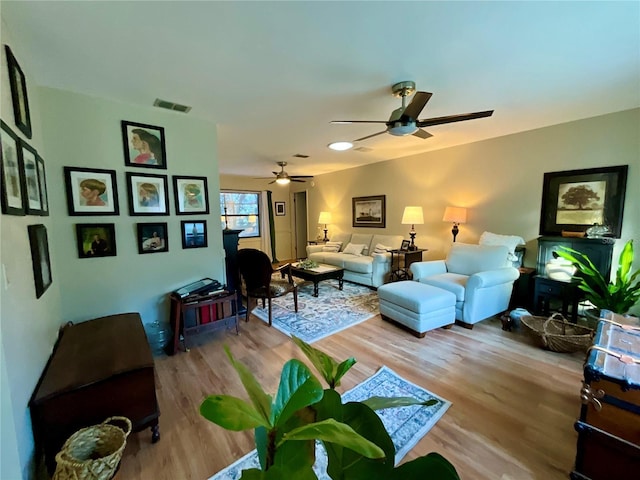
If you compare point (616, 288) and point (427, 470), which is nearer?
point (427, 470)

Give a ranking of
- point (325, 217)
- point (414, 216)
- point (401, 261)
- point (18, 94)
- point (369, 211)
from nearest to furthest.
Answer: point (18, 94) → point (414, 216) → point (401, 261) → point (369, 211) → point (325, 217)

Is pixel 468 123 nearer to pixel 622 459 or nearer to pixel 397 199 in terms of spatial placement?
pixel 397 199

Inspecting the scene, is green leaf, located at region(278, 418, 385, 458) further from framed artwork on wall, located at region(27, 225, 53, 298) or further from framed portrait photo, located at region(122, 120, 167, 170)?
framed portrait photo, located at region(122, 120, 167, 170)

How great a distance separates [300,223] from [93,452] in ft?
22.5

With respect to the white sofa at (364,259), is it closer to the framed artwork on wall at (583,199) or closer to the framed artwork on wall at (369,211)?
the framed artwork on wall at (369,211)

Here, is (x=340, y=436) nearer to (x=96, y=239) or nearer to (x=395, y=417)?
(x=395, y=417)

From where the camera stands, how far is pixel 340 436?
425mm

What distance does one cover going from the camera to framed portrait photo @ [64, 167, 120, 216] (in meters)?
2.23

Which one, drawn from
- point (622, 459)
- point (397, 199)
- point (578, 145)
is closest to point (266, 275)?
point (622, 459)

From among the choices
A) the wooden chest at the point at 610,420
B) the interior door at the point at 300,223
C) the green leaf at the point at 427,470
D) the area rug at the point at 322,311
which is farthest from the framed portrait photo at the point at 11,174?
the interior door at the point at 300,223

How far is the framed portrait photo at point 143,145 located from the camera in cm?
245

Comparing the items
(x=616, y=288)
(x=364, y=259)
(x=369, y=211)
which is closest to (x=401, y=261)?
(x=364, y=259)

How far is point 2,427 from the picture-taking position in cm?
94

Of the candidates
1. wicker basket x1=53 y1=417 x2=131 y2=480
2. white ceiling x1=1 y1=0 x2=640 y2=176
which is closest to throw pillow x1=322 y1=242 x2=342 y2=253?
white ceiling x1=1 y1=0 x2=640 y2=176
